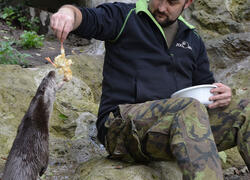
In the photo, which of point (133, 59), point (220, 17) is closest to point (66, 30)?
point (133, 59)

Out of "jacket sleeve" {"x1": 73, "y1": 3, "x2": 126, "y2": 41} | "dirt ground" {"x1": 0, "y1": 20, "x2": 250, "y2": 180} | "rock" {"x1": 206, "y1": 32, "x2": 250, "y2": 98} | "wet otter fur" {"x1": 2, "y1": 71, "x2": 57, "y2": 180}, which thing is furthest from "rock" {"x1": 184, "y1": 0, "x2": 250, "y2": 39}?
"wet otter fur" {"x1": 2, "y1": 71, "x2": 57, "y2": 180}

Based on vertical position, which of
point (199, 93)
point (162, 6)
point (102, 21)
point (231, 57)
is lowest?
point (231, 57)

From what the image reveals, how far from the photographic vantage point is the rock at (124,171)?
2.21 metres

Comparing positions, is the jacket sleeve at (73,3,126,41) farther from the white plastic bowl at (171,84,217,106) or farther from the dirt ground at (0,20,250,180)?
the dirt ground at (0,20,250,180)

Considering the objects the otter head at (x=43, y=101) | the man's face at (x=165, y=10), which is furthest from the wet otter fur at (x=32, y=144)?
the man's face at (x=165, y=10)

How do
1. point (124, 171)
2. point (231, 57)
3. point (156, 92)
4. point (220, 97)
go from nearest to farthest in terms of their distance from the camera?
point (124, 171) < point (220, 97) < point (156, 92) < point (231, 57)

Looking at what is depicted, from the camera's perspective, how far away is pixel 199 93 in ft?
7.57

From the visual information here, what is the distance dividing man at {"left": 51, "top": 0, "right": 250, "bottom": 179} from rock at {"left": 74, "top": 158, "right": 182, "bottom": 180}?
8 centimetres

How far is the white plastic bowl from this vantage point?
2.27m

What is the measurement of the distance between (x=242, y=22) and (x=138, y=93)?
3608mm

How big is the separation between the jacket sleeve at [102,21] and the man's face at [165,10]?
0.25 m

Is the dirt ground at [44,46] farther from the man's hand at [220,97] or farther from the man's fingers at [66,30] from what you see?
the man's hand at [220,97]

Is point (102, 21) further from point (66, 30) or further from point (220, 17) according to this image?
point (220, 17)

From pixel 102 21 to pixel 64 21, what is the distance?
47cm
